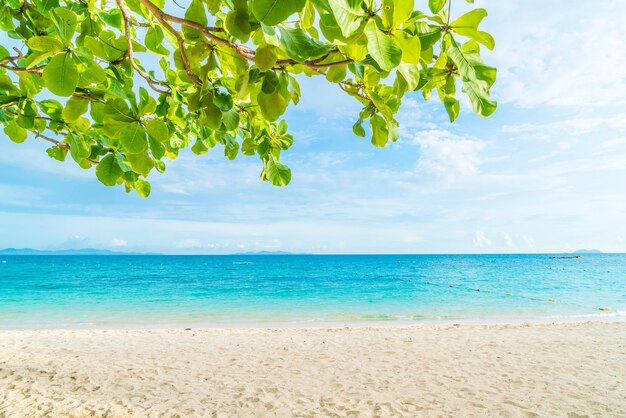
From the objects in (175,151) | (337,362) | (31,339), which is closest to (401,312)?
(337,362)

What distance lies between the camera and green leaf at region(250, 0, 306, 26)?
52cm

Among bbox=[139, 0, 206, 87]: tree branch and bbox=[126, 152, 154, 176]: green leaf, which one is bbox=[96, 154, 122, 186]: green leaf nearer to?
bbox=[126, 152, 154, 176]: green leaf

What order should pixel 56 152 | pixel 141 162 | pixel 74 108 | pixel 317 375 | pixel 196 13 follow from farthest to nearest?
pixel 317 375
pixel 56 152
pixel 74 108
pixel 141 162
pixel 196 13

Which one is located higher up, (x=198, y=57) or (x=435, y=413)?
(x=198, y=57)

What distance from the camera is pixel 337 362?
19.7ft

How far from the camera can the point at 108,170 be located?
1267 millimetres

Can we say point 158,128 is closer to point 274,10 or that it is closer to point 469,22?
point 274,10

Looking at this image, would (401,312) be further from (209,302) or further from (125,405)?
(125,405)

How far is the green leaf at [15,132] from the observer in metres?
1.47

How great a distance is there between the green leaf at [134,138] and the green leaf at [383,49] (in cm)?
65

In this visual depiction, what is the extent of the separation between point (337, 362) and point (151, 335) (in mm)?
5086

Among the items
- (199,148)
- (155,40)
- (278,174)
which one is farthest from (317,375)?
(155,40)

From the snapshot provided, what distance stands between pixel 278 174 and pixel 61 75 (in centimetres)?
65

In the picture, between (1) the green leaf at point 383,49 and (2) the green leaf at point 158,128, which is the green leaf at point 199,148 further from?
(1) the green leaf at point 383,49
